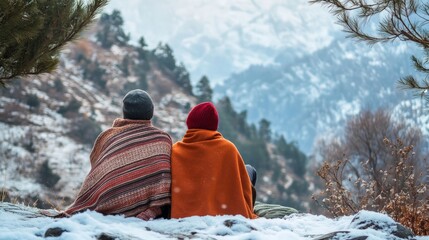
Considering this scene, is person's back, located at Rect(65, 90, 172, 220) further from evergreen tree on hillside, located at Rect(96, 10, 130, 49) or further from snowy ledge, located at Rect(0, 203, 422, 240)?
evergreen tree on hillside, located at Rect(96, 10, 130, 49)

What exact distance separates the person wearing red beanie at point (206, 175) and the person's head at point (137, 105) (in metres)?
0.46

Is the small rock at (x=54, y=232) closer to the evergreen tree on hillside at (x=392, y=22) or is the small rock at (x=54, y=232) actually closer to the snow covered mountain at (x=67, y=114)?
the evergreen tree on hillside at (x=392, y=22)

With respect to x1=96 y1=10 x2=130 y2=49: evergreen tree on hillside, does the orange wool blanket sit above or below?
below

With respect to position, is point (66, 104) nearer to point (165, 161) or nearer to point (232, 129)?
point (232, 129)

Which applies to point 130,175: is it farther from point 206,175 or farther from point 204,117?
point 204,117

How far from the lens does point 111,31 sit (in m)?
66.0

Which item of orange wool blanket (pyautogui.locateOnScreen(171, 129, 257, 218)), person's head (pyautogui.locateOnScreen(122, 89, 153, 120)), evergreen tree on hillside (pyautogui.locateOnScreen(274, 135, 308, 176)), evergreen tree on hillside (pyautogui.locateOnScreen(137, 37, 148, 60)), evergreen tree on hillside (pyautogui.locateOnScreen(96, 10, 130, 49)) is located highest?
evergreen tree on hillside (pyautogui.locateOnScreen(96, 10, 130, 49))

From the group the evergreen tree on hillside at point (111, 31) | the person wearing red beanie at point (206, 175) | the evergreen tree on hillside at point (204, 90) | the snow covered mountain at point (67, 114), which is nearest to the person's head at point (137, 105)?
the person wearing red beanie at point (206, 175)

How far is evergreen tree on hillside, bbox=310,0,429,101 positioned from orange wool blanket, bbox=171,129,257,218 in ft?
6.46

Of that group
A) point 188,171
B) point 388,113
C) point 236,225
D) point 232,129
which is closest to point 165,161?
point 188,171

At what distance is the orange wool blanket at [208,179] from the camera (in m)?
5.18

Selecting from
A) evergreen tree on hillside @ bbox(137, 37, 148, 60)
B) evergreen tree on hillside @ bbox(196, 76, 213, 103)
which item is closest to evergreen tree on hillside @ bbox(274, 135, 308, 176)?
evergreen tree on hillside @ bbox(196, 76, 213, 103)

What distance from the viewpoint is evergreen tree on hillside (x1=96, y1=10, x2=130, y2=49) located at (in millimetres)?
64250

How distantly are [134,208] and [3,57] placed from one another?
2338 mm
